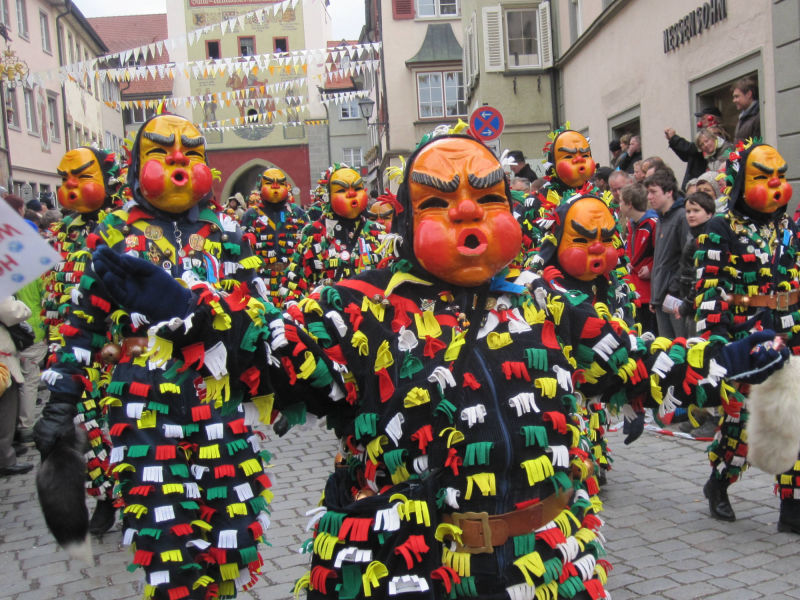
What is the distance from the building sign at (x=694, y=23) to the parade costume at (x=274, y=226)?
5741 millimetres

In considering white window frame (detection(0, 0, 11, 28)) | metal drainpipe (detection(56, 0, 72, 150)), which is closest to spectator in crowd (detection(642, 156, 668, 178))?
white window frame (detection(0, 0, 11, 28))

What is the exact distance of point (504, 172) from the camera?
8.49ft

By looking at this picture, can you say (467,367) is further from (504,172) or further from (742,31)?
(742,31)

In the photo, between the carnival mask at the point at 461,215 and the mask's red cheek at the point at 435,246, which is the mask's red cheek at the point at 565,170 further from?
the mask's red cheek at the point at 435,246

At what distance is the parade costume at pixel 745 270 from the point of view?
5.12 m

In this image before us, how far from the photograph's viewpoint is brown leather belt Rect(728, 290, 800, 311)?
5125mm

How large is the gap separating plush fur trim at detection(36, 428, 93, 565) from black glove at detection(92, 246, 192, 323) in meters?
1.08

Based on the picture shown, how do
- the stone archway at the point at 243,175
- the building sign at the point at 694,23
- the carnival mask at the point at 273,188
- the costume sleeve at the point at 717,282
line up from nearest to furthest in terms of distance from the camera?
the costume sleeve at the point at 717,282 < the building sign at the point at 694,23 < the carnival mask at the point at 273,188 < the stone archway at the point at 243,175

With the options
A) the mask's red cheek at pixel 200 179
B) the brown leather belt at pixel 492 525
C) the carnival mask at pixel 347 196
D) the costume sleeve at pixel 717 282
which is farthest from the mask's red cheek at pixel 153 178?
the carnival mask at pixel 347 196

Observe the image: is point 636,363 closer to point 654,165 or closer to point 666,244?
point 666,244

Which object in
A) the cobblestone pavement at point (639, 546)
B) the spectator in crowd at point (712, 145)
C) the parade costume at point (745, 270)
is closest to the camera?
the cobblestone pavement at point (639, 546)

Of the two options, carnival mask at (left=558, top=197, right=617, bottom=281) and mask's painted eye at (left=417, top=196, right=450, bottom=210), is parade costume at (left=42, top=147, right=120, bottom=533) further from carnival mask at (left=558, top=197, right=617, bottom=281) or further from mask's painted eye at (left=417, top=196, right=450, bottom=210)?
mask's painted eye at (left=417, top=196, right=450, bottom=210)

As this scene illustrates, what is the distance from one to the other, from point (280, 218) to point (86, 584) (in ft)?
22.3

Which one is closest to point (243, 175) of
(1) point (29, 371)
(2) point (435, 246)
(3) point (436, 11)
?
(3) point (436, 11)
